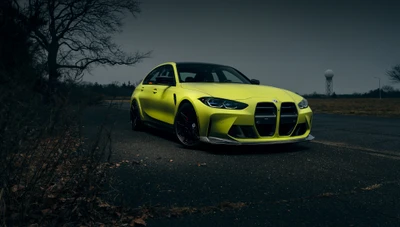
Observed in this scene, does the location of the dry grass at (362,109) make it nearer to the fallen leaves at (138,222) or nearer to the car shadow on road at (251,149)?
the car shadow on road at (251,149)

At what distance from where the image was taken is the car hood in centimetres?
673

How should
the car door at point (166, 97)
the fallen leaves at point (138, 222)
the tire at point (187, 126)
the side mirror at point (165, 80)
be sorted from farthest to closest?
the side mirror at point (165, 80), the car door at point (166, 97), the tire at point (187, 126), the fallen leaves at point (138, 222)

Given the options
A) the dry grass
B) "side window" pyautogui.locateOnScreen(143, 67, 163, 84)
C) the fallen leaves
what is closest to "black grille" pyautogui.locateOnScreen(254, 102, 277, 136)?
"side window" pyautogui.locateOnScreen(143, 67, 163, 84)

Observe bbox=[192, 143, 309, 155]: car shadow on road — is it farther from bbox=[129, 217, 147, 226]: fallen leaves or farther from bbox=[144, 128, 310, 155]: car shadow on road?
bbox=[129, 217, 147, 226]: fallen leaves

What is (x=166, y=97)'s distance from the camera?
311 inches

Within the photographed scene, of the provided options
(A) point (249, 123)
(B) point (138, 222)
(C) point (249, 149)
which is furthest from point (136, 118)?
(B) point (138, 222)

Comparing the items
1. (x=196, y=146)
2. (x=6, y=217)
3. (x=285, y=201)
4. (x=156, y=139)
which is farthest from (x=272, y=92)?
(x=6, y=217)

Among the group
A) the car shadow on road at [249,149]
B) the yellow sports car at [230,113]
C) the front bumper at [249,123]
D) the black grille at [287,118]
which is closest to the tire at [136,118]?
the yellow sports car at [230,113]

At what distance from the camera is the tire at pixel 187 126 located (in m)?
6.92

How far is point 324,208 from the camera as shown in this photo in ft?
12.7

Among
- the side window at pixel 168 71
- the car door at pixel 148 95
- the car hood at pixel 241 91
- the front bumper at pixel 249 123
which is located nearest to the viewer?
the front bumper at pixel 249 123

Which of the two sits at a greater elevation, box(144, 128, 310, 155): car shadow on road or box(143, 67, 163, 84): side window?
box(143, 67, 163, 84): side window

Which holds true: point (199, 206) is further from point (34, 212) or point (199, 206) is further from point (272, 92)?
point (272, 92)

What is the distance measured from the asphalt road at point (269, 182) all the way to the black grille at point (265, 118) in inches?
16.0
